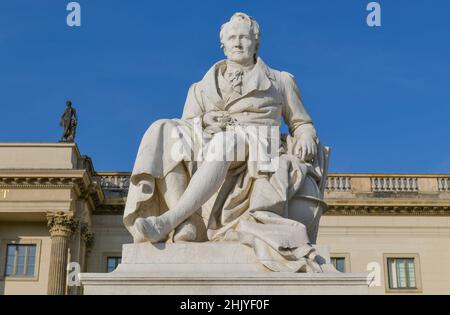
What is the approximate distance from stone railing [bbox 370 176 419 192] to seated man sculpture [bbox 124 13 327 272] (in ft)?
91.7

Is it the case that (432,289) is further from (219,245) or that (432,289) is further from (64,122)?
(219,245)

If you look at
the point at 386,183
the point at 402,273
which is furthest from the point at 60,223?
the point at 402,273

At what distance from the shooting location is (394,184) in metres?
34.5

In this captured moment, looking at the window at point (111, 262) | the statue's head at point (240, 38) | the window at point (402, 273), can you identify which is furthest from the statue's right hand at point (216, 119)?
the window at point (402, 273)

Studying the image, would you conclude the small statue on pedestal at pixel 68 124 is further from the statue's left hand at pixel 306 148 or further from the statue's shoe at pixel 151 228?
the statue's shoe at pixel 151 228

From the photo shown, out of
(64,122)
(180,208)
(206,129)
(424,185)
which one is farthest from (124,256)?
(424,185)

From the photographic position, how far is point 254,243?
586 centimetres

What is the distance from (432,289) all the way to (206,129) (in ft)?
92.5

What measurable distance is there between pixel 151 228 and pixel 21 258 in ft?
87.9

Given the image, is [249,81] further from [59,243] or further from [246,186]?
[59,243]

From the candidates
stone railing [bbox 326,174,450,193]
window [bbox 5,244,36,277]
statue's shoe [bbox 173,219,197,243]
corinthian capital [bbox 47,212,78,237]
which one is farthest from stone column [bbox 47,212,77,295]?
statue's shoe [bbox 173,219,197,243]

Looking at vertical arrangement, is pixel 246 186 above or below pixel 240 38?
below

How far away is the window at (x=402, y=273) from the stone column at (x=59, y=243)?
12454 mm

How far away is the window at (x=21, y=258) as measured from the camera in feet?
103
